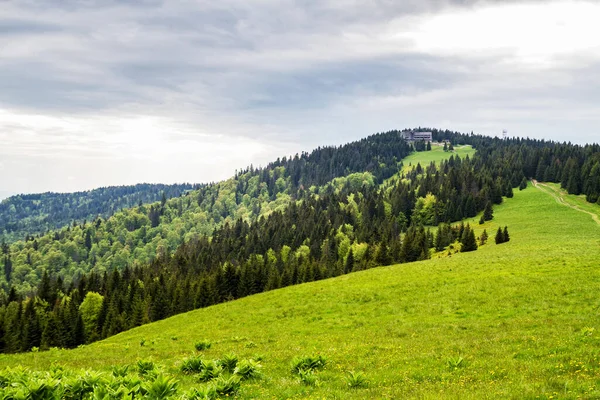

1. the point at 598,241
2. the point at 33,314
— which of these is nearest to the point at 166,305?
the point at 33,314

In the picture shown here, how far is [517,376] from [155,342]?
31.2m

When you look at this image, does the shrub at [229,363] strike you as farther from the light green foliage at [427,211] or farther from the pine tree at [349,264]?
the light green foliage at [427,211]

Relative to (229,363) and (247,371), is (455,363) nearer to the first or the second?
(247,371)

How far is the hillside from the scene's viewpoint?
45.3 ft

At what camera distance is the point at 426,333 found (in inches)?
976

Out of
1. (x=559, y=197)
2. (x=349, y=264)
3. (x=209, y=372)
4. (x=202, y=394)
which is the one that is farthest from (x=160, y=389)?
(x=559, y=197)

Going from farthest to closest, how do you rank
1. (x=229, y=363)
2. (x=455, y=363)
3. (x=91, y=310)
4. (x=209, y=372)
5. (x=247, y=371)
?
(x=91, y=310) → (x=229, y=363) → (x=209, y=372) → (x=247, y=371) → (x=455, y=363)

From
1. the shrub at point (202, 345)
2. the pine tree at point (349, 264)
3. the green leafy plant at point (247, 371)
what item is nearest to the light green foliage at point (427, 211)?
the pine tree at point (349, 264)

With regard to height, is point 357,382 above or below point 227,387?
below

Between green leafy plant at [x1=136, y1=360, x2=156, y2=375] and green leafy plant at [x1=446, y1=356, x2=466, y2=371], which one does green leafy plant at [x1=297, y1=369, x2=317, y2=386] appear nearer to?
green leafy plant at [x1=446, y1=356, x2=466, y2=371]

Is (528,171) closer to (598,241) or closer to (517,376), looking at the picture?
(598,241)

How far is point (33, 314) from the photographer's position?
82.2 meters

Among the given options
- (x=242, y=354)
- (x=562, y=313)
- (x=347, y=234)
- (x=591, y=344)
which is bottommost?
(x=347, y=234)

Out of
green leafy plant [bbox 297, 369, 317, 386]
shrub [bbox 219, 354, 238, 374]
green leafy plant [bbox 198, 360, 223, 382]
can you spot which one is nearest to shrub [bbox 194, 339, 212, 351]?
shrub [bbox 219, 354, 238, 374]
